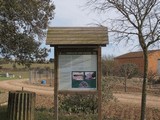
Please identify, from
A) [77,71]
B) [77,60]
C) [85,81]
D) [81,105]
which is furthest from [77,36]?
[81,105]

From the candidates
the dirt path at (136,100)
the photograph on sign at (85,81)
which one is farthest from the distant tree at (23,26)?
the dirt path at (136,100)

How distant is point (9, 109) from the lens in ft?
30.6

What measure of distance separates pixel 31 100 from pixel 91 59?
2.38m

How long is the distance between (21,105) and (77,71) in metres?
2.27

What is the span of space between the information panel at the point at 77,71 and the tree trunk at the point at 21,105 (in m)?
1.71

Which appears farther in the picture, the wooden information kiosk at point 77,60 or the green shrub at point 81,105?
the green shrub at point 81,105

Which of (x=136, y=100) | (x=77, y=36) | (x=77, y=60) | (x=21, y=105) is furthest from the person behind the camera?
(x=136, y=100)

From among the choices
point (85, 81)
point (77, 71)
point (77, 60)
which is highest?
point (77, 60)

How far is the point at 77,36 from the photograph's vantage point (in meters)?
10.7

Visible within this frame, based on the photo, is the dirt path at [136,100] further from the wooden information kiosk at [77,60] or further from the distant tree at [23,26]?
the wooden information kiosk at [77,60]

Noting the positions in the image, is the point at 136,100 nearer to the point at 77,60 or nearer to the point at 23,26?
the point at 23,26

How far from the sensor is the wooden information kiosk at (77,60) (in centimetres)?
1067

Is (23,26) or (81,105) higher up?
(23,26)

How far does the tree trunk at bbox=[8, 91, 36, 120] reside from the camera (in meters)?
9.14
